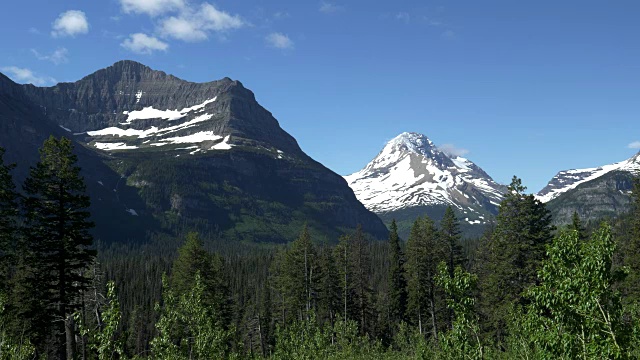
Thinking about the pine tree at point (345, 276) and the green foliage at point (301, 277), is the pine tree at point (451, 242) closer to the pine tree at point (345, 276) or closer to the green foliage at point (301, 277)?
the pine tree at point (345, 276)

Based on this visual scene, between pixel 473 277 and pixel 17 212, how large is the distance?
2752cm

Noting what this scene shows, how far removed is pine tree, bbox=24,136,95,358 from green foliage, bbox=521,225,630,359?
89.6 ft

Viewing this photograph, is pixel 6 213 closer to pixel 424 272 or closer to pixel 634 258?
pixel 634 258

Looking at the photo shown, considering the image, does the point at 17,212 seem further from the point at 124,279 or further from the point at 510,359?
the point at 124,279

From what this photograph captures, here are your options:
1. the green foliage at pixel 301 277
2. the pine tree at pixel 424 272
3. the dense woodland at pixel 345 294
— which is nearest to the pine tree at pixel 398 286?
the dense woodland at pixel 345 294

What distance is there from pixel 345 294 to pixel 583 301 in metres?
56.8

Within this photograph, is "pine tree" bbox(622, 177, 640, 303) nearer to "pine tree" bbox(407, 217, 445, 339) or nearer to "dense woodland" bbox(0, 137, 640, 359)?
"dense woodland" bbox(0, 137, 640, 359)

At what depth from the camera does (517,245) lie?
3853 centimetres

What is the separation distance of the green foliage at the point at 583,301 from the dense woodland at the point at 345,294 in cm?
5

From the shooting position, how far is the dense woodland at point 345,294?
14.4m

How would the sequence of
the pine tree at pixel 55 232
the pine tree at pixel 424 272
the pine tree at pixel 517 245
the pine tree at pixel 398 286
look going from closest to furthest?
1. the pine tree at pixel 55 232
2. the pine tree at pixel 517 245
3. the pine tree at pixel 424 272
4. the pine tree at pixel 398 286

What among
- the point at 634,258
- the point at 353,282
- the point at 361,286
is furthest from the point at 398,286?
the point at 634,258

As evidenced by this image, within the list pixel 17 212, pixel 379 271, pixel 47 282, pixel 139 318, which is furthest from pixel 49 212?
pixel 379 271

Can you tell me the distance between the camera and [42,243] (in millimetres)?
31703
